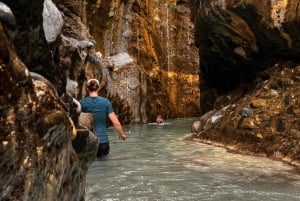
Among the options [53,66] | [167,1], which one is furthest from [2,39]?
[167,1]

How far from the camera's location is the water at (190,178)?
19.0 feet

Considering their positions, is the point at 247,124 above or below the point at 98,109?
below

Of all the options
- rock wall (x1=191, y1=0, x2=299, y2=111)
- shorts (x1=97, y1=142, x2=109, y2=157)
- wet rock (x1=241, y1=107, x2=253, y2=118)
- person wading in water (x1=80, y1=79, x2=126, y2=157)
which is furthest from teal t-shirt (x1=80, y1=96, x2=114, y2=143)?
rock wall (x1=191, y1=0, x2=299, y2=111)

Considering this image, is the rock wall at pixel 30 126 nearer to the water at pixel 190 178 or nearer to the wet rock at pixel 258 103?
the water at pixel 190 178

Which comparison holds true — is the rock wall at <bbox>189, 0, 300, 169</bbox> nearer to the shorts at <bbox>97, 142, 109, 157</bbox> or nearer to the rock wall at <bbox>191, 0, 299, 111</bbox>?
the rock wall at <bbox>191, 0, 299, 111</bbox>

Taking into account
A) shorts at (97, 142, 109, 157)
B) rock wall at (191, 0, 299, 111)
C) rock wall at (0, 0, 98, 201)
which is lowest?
shorts at (97, 142, 109, 157)

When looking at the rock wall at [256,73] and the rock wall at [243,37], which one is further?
the rock wall at [243,37]

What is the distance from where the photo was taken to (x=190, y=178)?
699 centimetres

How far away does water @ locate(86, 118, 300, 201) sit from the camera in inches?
228

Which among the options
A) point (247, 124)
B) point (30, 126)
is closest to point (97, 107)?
point (30, 126)

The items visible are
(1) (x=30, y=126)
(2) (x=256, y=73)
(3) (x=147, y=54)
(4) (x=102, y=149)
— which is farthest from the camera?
(3) (x=147, y=54)

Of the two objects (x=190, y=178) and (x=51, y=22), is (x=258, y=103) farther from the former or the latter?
(x=51, y=22)

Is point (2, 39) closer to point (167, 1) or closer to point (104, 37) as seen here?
point (104, 37)

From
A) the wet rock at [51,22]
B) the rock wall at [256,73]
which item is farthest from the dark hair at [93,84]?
the rock wall at [256,73]
